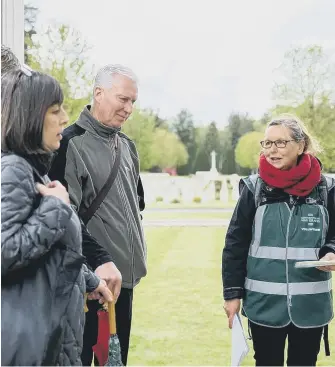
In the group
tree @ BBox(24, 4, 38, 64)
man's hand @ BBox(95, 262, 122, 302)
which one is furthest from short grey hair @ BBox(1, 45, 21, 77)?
tree @ BBox(24, 4, 38, 64)

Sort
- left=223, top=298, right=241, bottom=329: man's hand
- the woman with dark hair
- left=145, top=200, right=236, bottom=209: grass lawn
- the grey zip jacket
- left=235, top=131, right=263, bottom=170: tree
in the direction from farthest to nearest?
left=145, top=200, right=236, bottom=209: grass lawn, left=235, top=131, right=263, bottom=170: tree, left=223, top=298, right=241, bottom=329: man's hand, the grey zip jacket, the woman with dark hair

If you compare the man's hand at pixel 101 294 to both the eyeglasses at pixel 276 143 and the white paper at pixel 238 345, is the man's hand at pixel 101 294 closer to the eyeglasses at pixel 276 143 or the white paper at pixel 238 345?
the white paper at pixel 238 345

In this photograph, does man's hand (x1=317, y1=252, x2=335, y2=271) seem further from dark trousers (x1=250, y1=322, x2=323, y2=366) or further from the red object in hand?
the red object in hand

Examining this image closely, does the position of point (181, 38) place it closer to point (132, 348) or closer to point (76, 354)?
point (132, 348)

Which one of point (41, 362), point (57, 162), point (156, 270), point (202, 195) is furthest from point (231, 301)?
point (156, 270)

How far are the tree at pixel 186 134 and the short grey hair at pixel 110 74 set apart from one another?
128cm

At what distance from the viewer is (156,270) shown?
4.57 metres

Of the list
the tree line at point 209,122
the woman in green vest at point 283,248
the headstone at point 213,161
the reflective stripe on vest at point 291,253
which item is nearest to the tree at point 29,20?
the tree line at point 209,122

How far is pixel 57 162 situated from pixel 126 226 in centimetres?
28

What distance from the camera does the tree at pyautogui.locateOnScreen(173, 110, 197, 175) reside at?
307 centimetres

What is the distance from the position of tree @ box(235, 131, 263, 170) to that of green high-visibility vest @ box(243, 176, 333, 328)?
3.57ft

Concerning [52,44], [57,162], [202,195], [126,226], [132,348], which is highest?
[52,44]

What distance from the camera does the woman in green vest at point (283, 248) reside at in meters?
1.77

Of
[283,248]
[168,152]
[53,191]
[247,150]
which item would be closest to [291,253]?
[283,248]
